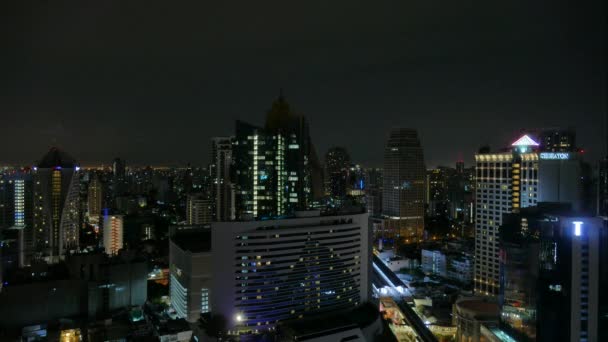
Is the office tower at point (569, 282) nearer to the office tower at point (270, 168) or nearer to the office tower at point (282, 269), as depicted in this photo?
the office tower at point (282, 269)

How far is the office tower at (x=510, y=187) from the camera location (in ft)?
29.9

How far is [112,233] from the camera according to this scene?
1533 centimetres

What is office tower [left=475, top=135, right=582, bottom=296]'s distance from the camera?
9.12 m

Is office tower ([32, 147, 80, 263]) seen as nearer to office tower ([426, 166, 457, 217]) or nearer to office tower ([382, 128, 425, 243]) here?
office tower ([382, 128, 425, 243])

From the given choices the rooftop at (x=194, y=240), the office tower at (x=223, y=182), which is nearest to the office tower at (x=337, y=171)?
the office tower at (x=223, y=182)

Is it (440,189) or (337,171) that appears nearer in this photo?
(440,189)

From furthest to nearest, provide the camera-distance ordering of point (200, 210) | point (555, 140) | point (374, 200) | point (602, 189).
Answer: point (374, 200) → point (200, 210) → point (555, 140) → point (602, 189)

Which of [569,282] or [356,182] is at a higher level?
[356,182]

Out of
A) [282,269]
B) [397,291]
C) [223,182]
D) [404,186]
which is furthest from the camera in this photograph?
[404,186]

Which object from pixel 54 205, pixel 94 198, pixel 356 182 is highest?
pixel 356 182

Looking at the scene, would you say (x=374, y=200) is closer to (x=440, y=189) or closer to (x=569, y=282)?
(x=440, y=189)

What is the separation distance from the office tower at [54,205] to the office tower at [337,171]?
12.2m

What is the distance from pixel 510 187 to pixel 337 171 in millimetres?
16769

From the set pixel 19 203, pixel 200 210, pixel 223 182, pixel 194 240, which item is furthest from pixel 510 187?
pixel 19 203
